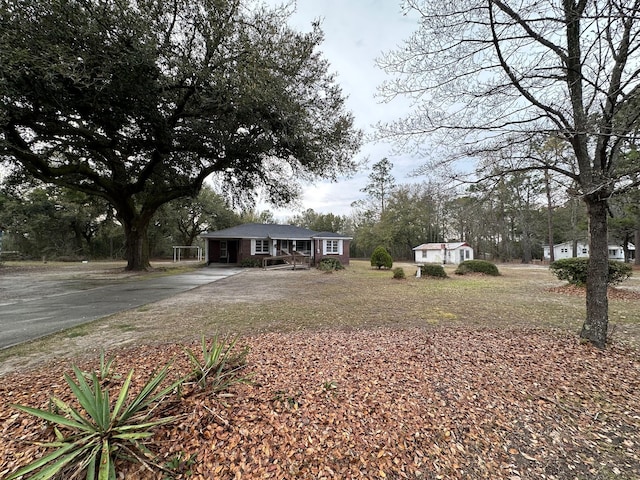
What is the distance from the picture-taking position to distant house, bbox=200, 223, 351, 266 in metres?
19.7

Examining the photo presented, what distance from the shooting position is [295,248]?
21.9 meters

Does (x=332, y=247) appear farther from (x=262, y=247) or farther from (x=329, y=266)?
(x=262, y=247)

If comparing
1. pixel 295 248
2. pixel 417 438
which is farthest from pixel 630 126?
pixel 295 248

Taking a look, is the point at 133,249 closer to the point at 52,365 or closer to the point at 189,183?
the point at 189,183

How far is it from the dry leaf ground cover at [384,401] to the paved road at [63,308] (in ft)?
2.22

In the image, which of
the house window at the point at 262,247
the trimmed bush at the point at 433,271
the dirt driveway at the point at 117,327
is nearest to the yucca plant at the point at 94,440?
the dirt driveway at the point at 117,327

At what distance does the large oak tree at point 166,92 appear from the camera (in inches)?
250

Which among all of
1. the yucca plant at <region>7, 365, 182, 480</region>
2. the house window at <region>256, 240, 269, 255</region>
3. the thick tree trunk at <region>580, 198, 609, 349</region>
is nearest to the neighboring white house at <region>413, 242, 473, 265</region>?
the house window at <region>256, 240, 269, 255</region>

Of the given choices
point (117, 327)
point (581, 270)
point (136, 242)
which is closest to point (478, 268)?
point (581, 270)

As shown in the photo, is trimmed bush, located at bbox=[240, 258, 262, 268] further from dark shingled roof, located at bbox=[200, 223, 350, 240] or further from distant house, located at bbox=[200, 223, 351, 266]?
dark shingled roof, located at bbox=[200, 223, 350, 240]

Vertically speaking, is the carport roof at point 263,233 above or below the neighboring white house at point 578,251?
above

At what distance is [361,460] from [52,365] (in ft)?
11.5

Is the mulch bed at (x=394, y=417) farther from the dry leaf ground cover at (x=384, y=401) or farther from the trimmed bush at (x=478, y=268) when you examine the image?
the trimmed bush at (x=478, y=268)

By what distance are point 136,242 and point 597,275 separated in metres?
17.6
